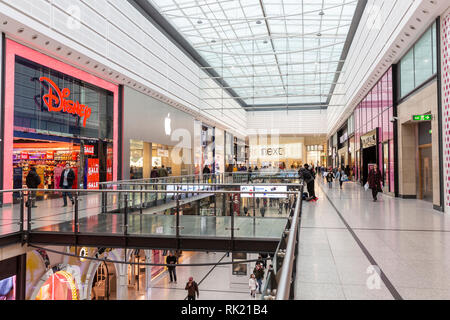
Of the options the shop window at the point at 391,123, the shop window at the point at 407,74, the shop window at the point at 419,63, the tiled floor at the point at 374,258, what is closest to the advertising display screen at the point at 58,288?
the tiled floor at the point at 374,258

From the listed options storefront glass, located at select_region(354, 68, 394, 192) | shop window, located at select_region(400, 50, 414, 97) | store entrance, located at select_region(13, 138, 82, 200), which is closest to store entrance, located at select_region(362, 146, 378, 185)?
storefront glass, located at select_region(354, 68, 394, 192)

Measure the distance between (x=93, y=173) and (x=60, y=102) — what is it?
3.85 meters

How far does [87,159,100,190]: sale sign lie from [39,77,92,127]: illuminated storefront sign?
1.84 m

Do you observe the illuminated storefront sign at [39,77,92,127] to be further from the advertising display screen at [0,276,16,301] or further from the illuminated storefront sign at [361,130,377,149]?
the illuminated storefront sign at [361,130,377,149]

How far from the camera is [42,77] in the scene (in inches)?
465

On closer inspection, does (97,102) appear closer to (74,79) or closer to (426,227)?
(74,79)

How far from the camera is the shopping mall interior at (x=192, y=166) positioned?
5543mm

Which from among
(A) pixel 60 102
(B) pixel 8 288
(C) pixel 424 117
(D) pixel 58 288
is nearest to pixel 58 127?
(A) pixel 60 102

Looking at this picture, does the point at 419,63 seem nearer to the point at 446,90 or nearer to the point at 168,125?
the point at 446,90

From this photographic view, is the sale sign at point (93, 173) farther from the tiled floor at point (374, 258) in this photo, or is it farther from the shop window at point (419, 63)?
the shop window at point (419, 63)

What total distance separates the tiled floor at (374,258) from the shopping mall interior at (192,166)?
3cm

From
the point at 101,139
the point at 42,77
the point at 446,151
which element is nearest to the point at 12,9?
the point at 42,77

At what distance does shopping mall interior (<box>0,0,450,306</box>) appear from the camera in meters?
5.54
